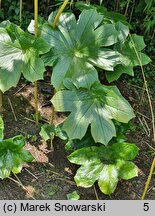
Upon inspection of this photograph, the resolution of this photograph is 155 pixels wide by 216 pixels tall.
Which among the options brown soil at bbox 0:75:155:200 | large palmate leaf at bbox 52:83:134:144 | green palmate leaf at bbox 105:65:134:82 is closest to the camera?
large palmate leaf at bbox 52:83:134:144

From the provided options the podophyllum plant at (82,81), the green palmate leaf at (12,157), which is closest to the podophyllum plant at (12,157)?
the green palmate leaf at (12,157)

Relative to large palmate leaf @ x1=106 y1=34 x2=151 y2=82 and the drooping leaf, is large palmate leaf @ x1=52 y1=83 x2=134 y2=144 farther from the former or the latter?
large palmate leaf @ x1=106 y1=34 x2=151 y2=82

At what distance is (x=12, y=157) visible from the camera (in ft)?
7.01

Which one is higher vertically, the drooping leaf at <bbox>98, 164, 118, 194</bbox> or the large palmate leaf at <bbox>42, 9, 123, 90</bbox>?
the large palmate leaf at <bbox>42, 9, 123, 90</bbox>

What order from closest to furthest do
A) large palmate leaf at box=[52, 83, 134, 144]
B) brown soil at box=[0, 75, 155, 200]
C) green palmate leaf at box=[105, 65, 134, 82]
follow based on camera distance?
1. large palmate leaf at box=[52, 83, 134, 144]
2. brown soil at box=[0, 75, 155, 200]
3. green palmate leaf at box=[105, 65, 134, 82]

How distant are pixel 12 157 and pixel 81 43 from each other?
66 centimetres

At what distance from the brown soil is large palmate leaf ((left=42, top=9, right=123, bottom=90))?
0.43m

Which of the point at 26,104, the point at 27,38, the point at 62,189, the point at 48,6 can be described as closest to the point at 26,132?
the point at 26,104

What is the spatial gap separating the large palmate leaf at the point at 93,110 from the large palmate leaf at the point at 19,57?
0.17 metres

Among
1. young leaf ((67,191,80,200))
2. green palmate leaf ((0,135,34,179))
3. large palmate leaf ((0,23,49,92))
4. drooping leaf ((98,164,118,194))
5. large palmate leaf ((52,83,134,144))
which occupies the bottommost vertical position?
young leaf ((67,191,80,200))

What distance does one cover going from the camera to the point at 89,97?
2.15 m

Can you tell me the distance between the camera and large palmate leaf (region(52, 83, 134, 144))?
6.85 ft

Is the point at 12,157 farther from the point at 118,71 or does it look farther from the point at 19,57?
the point at 118,71

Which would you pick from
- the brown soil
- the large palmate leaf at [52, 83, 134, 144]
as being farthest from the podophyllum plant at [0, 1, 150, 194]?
the brown soil
